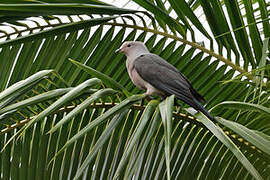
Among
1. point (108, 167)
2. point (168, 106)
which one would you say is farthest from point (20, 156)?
point (168, 106)

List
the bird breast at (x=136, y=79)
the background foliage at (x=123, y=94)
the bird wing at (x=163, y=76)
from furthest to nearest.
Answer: the bird breast at (x=136, y=79) → the bird wing at (x=163, y=76) → the background foliage at (x=123, y=94)

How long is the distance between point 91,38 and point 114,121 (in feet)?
2.57

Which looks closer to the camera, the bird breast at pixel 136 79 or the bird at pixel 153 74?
the bird at pixel 153 74

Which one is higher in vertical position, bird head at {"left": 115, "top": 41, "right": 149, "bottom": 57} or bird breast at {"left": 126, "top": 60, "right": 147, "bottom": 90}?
bird head at {"left": 115, "top": 41, "right": 149, "bottom": 57}

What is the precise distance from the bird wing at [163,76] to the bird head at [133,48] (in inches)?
0.9

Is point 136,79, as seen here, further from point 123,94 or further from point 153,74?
point 123,94

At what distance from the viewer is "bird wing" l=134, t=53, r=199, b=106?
4.69 feet

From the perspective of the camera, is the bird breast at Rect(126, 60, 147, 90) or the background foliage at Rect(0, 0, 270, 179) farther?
the bird breast at Rect(126, 60, 147, 90)

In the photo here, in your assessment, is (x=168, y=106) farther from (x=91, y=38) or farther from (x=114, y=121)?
(x=91, y=38)

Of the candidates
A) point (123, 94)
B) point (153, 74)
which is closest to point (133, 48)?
point (153, 74)

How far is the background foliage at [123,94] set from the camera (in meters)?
0.92

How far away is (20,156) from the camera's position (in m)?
1.53

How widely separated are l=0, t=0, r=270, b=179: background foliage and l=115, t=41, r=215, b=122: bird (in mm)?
56

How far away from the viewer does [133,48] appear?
5.49 feet
